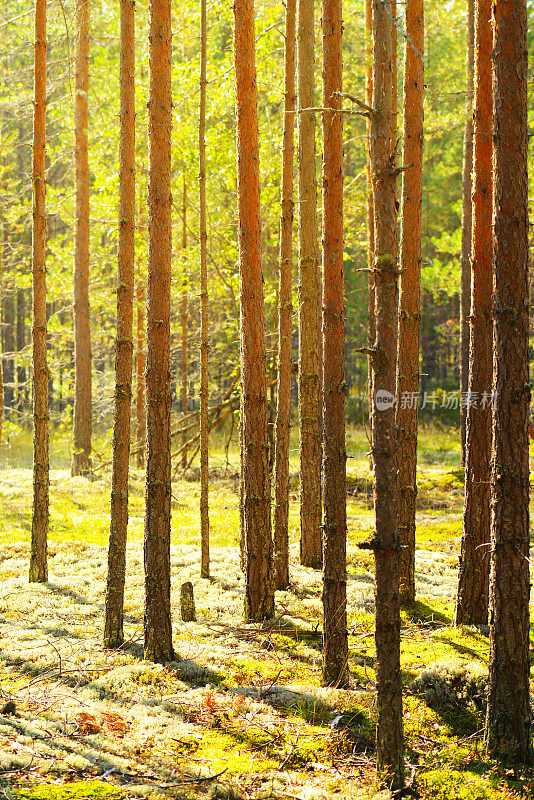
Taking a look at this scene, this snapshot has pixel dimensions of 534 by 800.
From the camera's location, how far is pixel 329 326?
627cm

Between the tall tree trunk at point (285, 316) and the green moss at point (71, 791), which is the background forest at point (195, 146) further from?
the green moss at point (71, 791)

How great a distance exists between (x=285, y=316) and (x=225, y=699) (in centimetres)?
503

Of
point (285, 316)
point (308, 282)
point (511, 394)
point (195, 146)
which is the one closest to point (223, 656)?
point (511, 394)

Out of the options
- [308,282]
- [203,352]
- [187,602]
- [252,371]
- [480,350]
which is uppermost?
[308,282]

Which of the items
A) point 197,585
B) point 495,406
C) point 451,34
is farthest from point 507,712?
point 451,34

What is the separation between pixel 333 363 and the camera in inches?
245

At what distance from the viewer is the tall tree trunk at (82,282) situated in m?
17.6

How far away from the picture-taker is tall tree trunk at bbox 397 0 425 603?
7.77m

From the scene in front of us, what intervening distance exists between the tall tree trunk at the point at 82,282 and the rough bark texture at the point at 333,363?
12170 mm

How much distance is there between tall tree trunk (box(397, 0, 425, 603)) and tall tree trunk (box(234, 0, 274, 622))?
1.61 m

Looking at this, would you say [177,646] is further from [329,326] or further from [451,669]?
[329,326]

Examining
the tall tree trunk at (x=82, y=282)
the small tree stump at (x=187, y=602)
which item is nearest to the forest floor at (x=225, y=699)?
the small tree stump at (x=187, y=602)
